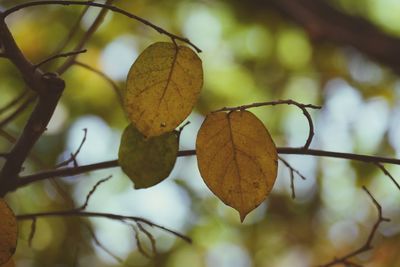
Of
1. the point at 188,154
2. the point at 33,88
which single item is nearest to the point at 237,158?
the point at 188,154

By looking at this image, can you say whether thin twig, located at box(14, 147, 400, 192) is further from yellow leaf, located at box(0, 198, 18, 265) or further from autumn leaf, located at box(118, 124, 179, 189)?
yellow leaf, located at box(0, 198, 18, 265)

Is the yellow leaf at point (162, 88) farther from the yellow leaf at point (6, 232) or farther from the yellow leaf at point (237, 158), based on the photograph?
the yellow leaf at point (6, 232)

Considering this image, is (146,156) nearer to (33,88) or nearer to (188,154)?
(188,154)

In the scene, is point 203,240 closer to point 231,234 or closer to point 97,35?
point 231,234

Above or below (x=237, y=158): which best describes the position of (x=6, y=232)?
below

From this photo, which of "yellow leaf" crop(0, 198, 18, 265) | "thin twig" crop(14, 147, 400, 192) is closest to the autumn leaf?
"thin twig" crop(14, 147, 400, 192)

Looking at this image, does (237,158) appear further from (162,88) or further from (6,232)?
(6,232)
